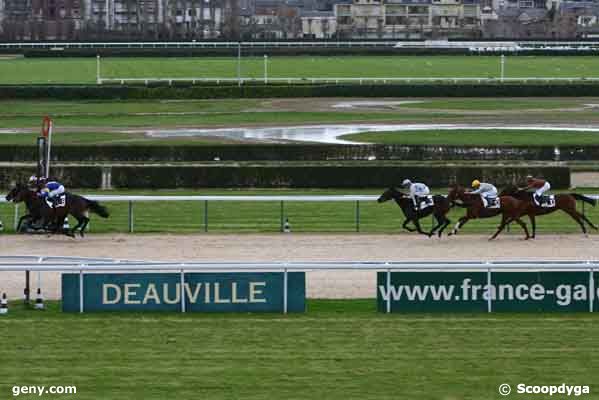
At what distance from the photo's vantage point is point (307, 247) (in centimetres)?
2183

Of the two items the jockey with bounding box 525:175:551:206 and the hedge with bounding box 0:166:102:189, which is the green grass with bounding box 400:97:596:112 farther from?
the jockey with bounding box 525:175:551:206

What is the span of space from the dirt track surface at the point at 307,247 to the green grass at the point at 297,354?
11.2 ft

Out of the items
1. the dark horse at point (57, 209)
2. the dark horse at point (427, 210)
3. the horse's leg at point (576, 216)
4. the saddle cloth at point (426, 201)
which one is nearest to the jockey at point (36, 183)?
the dark horse at point (57, 209)

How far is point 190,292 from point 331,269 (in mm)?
1456

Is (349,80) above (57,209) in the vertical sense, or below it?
below

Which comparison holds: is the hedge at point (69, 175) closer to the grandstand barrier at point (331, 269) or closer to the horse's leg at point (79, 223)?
the horse's leg at point (79, 223)

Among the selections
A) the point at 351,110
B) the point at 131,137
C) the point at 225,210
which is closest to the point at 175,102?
the point at 351,110

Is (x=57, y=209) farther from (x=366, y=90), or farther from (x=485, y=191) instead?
(x=366, y=90)

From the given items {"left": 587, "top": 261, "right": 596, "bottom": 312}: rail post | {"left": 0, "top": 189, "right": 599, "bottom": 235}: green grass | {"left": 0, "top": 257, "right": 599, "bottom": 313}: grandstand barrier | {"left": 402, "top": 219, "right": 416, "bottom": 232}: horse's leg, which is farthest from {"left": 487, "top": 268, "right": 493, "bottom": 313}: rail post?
{"left": 0, "top": 189, "right": 599, "bottom": 235}: green grass

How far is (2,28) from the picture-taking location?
387 feet

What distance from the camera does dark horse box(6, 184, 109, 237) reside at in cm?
2273

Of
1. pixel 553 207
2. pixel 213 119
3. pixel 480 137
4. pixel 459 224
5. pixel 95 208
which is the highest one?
pixel 553 207

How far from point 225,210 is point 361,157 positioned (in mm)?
9245

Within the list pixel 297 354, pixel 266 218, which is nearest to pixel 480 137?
pixel 266 218
